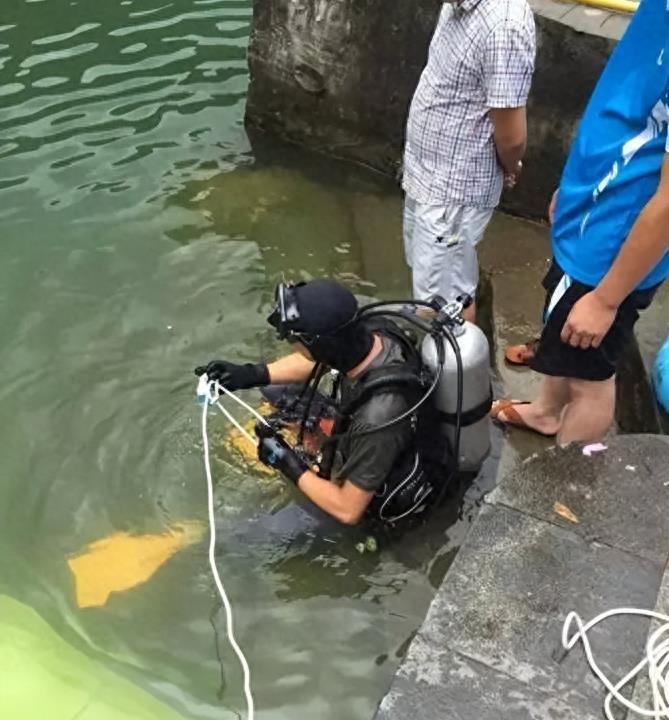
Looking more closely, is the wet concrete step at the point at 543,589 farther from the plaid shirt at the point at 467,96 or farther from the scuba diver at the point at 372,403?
the plaid shirt at the point at 467,96

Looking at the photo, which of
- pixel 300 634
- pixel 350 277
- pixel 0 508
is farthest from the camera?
pixel 350 277

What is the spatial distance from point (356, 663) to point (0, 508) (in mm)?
1706

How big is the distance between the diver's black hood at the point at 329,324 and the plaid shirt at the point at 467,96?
3.13 ft

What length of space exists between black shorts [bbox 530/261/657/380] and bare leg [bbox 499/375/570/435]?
1.72 feet

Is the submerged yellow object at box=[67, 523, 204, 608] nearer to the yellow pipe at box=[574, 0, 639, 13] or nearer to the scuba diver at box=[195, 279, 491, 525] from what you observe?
the scuba diver at box=[195, 279, 491, 525]

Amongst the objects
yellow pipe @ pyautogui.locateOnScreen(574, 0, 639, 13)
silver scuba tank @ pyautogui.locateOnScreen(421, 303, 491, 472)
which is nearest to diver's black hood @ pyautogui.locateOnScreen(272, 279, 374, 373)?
silver scuba tank @ pyautogui.locateOnScreen(421, 303, 491, 472)

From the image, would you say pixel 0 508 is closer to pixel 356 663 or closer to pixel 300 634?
pixel 300 634

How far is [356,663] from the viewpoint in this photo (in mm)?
3602

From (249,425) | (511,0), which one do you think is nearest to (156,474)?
(249,425)

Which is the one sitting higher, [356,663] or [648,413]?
[648,413]

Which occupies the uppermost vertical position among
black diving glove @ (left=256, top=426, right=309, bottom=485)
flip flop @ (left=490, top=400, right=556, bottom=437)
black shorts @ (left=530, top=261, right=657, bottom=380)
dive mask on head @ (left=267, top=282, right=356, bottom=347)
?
dive mask on head @ (left=267, top=282, right=356, bottom=347)

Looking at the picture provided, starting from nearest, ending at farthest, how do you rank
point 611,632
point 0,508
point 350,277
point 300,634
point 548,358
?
1. point 611,632
2. point 548,358
3. point 300,634
4. point 0,508
5. point 350,277

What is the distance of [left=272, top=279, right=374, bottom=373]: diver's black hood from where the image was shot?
3.19 meters

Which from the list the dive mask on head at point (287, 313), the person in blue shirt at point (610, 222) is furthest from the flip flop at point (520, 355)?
the dive mask on head at point (287, 313)
